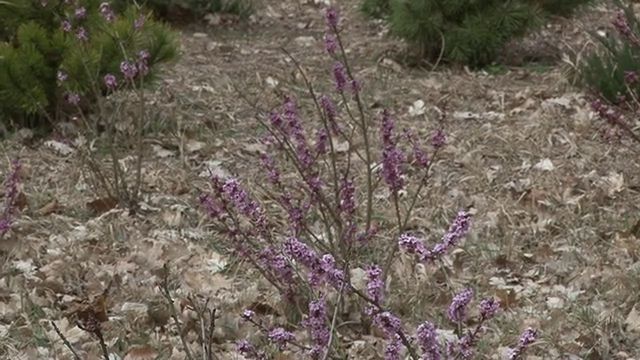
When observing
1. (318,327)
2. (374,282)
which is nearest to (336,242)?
(318,327)

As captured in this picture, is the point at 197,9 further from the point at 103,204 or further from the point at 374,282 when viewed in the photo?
the point at 374,282

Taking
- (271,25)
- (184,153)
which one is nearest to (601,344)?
(184,153)

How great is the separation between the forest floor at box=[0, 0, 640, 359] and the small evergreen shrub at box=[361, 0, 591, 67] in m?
0.14

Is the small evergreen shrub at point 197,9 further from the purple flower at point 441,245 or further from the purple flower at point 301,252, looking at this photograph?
the purple flower at point 441,245

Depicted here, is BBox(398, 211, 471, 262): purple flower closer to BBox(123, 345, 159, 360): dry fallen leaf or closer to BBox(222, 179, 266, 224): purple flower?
BBox(222, 179, 266, 224): purple flower

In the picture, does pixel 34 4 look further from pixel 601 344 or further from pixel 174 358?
pixel 601 344

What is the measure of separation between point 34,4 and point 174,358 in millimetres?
2566

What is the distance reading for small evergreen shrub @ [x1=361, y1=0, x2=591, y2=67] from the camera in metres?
6.41

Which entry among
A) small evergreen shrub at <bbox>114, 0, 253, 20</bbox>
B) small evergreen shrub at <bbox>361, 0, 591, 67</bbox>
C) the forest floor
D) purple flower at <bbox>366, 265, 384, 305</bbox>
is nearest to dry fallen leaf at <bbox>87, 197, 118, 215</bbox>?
the forest floor

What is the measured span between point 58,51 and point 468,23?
256 centimetres

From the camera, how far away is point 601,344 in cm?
304

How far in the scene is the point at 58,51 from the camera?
16.1 ft

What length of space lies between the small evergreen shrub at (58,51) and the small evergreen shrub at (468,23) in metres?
1.80

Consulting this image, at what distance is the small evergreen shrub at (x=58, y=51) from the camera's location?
479cm
